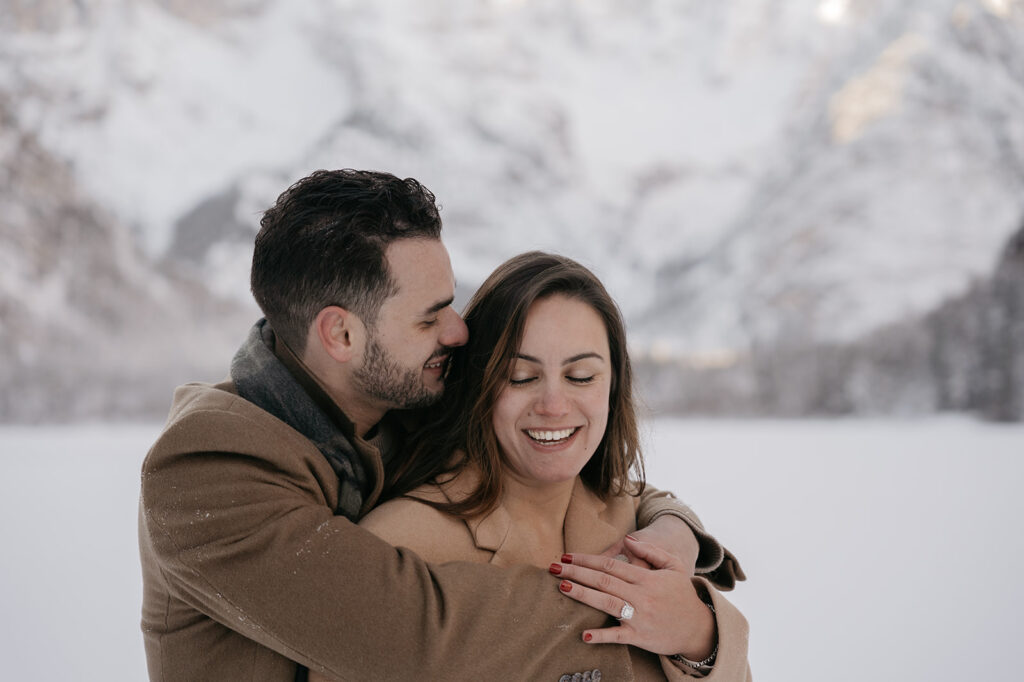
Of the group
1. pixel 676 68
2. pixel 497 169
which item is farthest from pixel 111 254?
pixel 676 68

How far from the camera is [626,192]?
7.41 meters

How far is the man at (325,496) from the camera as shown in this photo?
3.84 ft

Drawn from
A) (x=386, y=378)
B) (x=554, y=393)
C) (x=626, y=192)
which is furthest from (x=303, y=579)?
(x=626, y=192)

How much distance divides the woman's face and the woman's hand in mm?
212

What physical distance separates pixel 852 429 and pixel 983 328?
Result: 1362 millimetres

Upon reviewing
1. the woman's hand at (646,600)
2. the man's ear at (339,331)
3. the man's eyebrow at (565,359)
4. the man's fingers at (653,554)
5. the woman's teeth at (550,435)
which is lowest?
the woman's hand at (646,600)

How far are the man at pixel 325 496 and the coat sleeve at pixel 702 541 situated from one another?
0.09m

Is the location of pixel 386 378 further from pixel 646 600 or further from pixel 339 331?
pixel 646 600

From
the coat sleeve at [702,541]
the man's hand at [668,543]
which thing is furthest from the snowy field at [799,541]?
the man's hand at [668,543]

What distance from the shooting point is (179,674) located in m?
1.32

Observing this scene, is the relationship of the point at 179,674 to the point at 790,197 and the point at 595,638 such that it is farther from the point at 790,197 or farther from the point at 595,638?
the point at 790,197

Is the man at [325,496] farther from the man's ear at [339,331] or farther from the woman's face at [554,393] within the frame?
the woman's face at [554,393]

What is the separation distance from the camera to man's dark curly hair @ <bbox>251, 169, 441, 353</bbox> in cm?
145

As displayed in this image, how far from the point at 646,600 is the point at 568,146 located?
21.1ft
